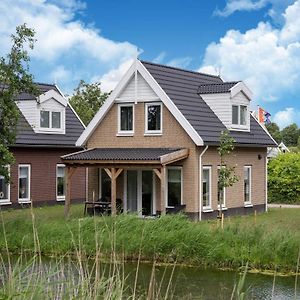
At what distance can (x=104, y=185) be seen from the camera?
25.2 meters

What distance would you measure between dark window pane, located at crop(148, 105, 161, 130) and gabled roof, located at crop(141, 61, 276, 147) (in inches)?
33.0

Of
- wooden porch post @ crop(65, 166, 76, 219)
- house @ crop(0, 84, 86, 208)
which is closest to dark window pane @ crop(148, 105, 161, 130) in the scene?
wooden porch post @ crop(65, 166, 76, 219)

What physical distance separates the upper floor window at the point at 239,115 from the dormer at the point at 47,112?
27.1ft

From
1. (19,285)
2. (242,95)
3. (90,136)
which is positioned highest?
(242,95)

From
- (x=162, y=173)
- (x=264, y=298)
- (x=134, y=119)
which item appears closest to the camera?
(x=264, y=298)

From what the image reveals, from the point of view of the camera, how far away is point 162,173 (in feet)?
70.1

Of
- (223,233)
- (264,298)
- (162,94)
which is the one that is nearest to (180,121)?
(162,94)

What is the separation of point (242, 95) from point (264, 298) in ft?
49.1

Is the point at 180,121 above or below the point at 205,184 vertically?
above

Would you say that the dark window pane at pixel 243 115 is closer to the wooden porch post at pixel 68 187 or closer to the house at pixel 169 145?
the house at pixel 169 145

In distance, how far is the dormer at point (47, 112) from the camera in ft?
93.7

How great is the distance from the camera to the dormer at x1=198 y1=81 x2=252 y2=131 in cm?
2505

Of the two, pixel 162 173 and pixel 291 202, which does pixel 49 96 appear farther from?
pixel 291 202

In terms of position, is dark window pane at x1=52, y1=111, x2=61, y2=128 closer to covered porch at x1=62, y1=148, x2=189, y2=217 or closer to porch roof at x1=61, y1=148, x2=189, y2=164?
covered porch at x1=62, y1=148, x2=189, y2=217
